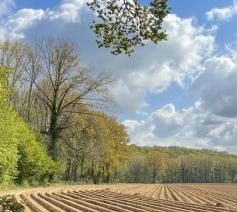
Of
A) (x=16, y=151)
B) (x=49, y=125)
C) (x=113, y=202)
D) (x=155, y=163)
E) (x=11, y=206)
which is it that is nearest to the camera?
(x=11, y=206)

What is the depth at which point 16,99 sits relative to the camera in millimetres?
57625

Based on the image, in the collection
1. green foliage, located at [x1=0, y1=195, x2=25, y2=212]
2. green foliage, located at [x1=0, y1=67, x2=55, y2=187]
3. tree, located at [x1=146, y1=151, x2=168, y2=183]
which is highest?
tree, located at [x1=146, y1=151, x2=168, y2=183]

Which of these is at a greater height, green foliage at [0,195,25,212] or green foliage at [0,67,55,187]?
green foliage at [0,67,55,187]

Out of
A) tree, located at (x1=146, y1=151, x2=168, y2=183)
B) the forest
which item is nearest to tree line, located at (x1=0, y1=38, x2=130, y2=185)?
the forest

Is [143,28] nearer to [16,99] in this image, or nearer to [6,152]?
[6,152]

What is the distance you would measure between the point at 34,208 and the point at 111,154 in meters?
52.5

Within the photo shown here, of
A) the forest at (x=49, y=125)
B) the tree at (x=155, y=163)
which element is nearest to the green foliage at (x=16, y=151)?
the forest at (x=49, y=125)

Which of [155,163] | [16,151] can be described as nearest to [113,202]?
[16,151]

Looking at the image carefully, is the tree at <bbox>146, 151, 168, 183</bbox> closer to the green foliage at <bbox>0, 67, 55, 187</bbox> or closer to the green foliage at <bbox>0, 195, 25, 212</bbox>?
the green foliage at <bbox>0, 67, 55, 187</bbox>

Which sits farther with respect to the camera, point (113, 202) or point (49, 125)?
point (49, 125)

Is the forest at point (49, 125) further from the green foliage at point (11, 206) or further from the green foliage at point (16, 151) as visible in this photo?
the green foliage at point (11, 206)

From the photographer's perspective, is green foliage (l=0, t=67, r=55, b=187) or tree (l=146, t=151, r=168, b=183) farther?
tree (l=146, t=151, r=168, b=183)

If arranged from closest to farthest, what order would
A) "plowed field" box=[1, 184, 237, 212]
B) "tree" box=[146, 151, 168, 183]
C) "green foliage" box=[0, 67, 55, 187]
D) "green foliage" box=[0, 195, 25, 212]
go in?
1. "green foliage" box=[0, 195, 25, 212]
2. "plowed field" box=[1, 184, 237, 212]
3. "green foliage" box=[0, 67, 55, 187]
4. "tree" box=[146, 151, 168, 183]

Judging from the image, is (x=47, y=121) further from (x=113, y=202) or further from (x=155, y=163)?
(x=155, y=163)
